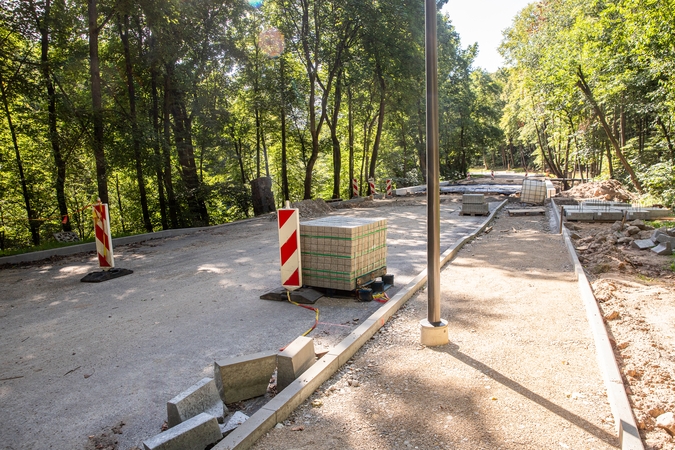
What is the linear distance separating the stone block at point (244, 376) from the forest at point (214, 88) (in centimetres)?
1252

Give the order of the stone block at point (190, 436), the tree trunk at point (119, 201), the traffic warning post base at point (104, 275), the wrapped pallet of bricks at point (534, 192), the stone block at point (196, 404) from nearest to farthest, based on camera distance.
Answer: the stone block at point (190, 436)
the stone block at point (196, 404)
the traffic warning post base at point (104, 275)
the wrapped pallet of bricks at point (534, 192)
the tree trunk at point (119, 201)

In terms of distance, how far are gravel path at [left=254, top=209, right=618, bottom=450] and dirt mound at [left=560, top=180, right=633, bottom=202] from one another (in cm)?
1775

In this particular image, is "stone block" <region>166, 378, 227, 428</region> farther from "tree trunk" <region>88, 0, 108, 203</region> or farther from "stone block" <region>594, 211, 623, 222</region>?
"stone block" <region>594, 211, 623, 222</region>

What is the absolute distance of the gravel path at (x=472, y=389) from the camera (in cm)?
310

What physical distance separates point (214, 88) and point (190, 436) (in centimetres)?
2045

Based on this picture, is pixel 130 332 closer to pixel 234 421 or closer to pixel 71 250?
pixel 234 421

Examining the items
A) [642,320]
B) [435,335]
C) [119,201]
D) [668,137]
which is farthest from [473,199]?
[119,201]

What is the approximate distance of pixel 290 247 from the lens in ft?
21.5

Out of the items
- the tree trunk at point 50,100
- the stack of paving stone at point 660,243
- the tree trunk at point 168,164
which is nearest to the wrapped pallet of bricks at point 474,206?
the stack of paving stone at point 660,243

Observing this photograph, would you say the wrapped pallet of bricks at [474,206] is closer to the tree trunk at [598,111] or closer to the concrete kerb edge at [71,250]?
the tree trunk at [598,111]

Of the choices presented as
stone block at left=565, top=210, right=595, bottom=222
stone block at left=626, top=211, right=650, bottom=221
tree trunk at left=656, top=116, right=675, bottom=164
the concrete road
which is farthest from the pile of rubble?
tree trunk at left=656, top=116, right=675, bottom=164

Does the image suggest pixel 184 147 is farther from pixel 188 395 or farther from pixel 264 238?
pixel 188 395

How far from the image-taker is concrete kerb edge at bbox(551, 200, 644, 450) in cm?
291

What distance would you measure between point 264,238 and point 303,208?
6387mm
